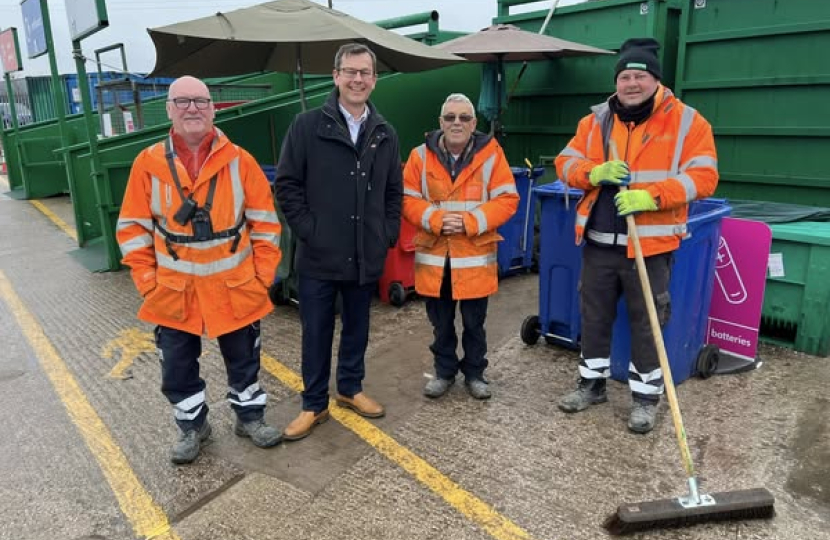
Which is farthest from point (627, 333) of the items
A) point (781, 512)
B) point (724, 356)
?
point (781, 512)

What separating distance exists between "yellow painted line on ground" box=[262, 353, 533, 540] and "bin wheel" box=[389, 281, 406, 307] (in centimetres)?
181

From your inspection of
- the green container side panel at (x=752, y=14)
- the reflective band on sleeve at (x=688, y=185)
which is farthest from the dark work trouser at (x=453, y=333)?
the green container side panel at (x=752, y=14)

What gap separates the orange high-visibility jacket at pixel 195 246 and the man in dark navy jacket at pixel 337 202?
25 cm

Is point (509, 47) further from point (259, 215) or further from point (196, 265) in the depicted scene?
point (196, 265)

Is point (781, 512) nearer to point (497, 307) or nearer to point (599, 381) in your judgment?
point (599, 381)

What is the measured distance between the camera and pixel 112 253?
6.93m

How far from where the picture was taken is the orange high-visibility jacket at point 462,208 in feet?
11.5

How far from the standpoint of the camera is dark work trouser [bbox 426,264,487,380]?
12.0ft

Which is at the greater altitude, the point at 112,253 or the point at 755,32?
the point at 755,32

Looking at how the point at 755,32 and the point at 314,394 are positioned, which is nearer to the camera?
the point at 314,394

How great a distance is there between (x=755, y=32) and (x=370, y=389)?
441cm

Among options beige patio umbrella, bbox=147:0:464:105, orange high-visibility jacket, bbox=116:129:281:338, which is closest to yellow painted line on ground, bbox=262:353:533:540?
orange high-visibility jacket, bbox=116:129:281:338

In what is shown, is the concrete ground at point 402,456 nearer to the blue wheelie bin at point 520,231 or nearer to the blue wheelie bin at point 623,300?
the blue wheelie bin at point 623,300

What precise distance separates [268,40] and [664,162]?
9.06 feet
